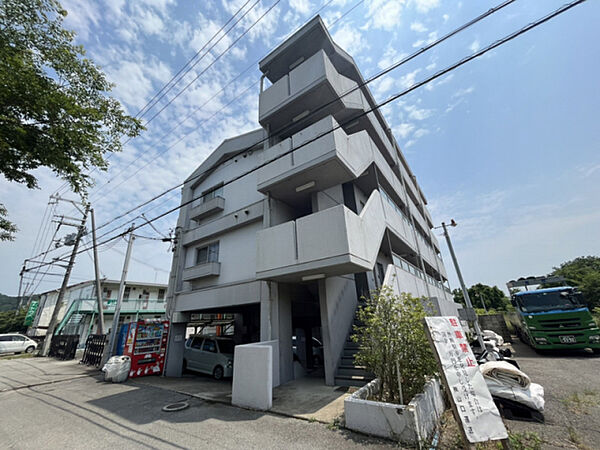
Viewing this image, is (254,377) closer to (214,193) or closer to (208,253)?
(208,253)

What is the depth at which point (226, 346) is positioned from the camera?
990 cm

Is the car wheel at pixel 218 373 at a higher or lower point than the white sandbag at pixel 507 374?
lower

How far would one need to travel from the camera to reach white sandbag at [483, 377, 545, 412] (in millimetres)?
4215

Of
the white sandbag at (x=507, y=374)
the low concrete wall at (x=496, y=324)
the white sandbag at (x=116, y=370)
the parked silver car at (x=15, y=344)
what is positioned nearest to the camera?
the white sandbag at (x=507, y=374)

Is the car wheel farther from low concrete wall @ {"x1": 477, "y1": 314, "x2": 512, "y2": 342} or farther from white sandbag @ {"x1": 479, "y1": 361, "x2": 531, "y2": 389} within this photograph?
low concrete wall @ {"x1": 477, "y1": 314, "x2": 512, "y2": 342}

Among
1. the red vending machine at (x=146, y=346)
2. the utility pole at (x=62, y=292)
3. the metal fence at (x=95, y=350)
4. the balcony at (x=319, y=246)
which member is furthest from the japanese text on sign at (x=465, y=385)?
the utility pole at (x=62, y=292)

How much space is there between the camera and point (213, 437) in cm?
398

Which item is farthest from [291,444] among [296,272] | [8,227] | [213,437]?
[8,227]

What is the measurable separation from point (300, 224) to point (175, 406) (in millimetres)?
5345

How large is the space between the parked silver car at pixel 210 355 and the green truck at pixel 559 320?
12462mm

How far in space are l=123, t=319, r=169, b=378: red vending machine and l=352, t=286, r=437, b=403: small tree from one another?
9573 millimetres

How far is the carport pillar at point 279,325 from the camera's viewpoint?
722cm

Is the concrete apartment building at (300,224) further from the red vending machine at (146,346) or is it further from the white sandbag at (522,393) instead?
the white sandbag at (522,393)

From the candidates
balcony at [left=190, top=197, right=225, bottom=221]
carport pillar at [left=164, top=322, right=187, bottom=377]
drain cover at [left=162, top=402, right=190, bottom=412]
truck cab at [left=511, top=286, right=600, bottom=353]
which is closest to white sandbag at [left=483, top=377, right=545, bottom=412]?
drain cover at [left=162, top=402, right=190, bottom=412]
